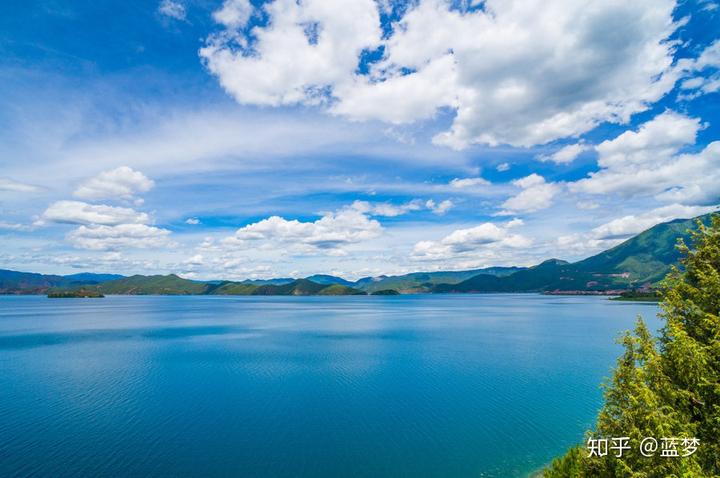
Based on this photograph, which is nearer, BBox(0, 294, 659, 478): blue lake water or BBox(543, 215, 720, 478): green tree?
BBox(543, 215, 720, 478): green tree

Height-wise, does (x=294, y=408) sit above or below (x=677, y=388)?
below

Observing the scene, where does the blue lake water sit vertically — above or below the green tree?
below

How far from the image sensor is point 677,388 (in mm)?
20094

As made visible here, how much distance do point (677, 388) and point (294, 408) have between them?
1569 inches

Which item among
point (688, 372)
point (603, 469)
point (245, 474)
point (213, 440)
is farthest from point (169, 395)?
point (688, 372)

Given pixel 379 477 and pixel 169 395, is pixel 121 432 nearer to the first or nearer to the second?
pixel 169 395

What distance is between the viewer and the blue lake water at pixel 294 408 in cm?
3262

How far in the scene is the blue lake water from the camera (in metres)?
32.6

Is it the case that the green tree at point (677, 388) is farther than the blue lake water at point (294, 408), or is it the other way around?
the blue lake water at point (294, 408)

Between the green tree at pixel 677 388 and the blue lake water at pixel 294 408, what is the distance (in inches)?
509

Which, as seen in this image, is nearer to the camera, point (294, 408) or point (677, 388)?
point (677, 388)

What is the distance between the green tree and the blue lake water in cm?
1294

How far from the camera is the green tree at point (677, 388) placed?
1820 cm

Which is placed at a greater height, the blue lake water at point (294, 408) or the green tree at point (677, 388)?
the green tree at point (677, 388)
